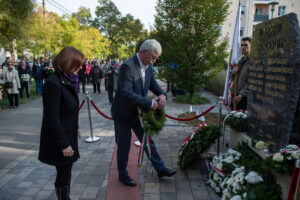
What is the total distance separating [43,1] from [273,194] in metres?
23.5

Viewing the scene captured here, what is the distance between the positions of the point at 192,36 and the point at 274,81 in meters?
6.81

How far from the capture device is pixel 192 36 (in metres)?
9.28

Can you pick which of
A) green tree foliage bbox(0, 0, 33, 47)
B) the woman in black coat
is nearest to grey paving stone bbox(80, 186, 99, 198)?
the woman in black coat

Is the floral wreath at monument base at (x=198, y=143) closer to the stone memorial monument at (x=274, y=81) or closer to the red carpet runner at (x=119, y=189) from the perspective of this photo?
the stone memorial monument at (x=274, y=81)

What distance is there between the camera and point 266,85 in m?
3.15

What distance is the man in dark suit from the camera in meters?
2.85

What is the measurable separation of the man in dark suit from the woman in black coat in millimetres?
708

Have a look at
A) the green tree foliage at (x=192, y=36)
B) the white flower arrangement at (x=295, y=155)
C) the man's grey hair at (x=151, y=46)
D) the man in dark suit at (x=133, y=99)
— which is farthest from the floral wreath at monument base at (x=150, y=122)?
the green tree foliage at (x=192, y=36)

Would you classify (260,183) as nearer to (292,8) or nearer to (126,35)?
(292,8)

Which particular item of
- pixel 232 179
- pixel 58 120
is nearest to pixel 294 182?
pixel 232 179

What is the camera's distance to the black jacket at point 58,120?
211 centimetres

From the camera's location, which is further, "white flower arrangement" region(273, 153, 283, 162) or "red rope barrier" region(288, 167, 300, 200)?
"white flower arrangement" region(273, 153, 283, 162)

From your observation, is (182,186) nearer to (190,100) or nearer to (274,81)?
(274,81)

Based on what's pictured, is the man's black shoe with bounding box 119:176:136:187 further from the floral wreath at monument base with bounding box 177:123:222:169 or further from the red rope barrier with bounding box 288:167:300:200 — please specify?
the red rope barrier with bounding box 288:167:300:200
